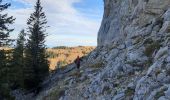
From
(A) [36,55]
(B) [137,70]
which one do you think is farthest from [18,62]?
(B) [137,70]

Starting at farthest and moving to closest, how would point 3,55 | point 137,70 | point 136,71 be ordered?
point 3,55
point 137,70
point 136,71

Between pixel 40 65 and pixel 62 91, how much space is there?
93.2 ft

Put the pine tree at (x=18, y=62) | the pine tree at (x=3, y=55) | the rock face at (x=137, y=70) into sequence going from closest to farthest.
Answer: the rock face at (x=137, y=70) → the pine tree at (x=3, y=55) → the pine tree at (x=18, y=62)

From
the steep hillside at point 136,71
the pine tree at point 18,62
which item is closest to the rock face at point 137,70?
the steep hillside at point 136,71

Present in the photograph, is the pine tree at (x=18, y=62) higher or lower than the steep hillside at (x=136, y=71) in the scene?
lower

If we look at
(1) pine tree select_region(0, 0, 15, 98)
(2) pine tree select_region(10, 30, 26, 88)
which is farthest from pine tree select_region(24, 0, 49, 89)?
(1) pine tree select_region(0, 0, 15, 98)

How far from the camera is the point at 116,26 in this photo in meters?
55.9

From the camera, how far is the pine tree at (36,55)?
58688 millimetres

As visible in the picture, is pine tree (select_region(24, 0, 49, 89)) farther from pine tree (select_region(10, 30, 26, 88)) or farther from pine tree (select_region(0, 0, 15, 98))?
pine tree (select_region(0, 0, 15, 98))

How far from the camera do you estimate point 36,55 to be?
6234 centimetres

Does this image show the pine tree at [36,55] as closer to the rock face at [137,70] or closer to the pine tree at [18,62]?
the pine tree at [18,62]

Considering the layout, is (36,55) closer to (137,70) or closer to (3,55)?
(3,55)

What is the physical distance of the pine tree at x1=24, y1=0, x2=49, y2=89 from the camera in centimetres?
5869

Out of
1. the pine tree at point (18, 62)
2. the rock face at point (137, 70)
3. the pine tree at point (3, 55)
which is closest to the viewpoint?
the rock face at point (137, 70)
